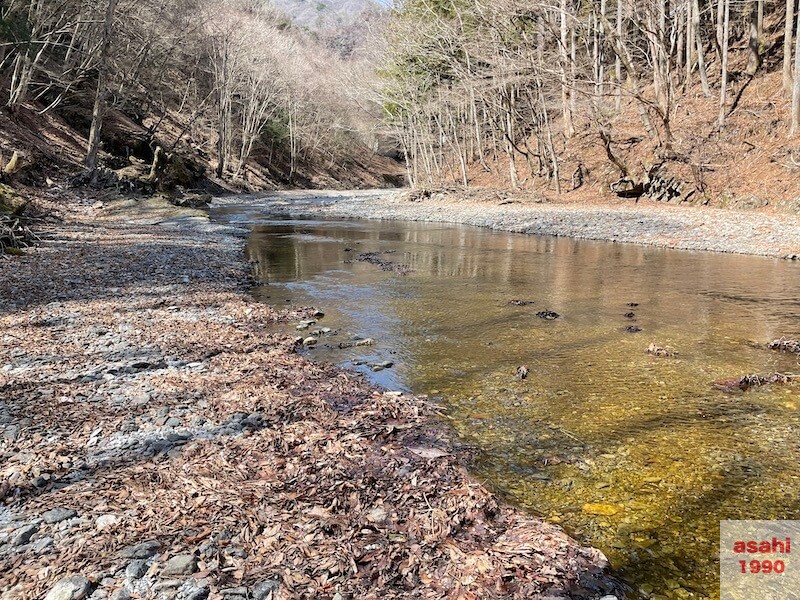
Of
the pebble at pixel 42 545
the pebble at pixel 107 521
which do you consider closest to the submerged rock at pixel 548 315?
the pebble at pixel 107 521

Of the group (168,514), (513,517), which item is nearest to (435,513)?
(513,517)

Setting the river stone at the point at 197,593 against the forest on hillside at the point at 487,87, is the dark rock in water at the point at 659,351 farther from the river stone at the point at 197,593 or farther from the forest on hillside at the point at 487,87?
the forest on hillside at the point at 487,87

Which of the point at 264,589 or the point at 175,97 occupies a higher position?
the point at 175,97

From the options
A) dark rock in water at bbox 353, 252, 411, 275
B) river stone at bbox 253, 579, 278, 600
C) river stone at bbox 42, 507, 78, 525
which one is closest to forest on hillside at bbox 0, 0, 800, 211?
dark rock in water at bbox 353, 252, 411, 275

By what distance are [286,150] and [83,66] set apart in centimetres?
3551

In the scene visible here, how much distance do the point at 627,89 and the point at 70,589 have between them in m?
29.3

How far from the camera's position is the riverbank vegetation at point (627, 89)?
22.9m

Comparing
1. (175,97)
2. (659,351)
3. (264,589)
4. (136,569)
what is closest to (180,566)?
(136,569)

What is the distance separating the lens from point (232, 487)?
367 cm

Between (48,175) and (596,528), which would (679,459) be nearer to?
(596,528)

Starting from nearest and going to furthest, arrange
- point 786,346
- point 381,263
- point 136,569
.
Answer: point 136,569 → point 786,346 → point 381,263

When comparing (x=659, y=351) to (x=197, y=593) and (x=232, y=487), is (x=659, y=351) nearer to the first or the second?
(x=232, y=487)

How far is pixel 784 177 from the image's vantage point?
20.3 metres

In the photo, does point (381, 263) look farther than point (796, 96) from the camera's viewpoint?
No
